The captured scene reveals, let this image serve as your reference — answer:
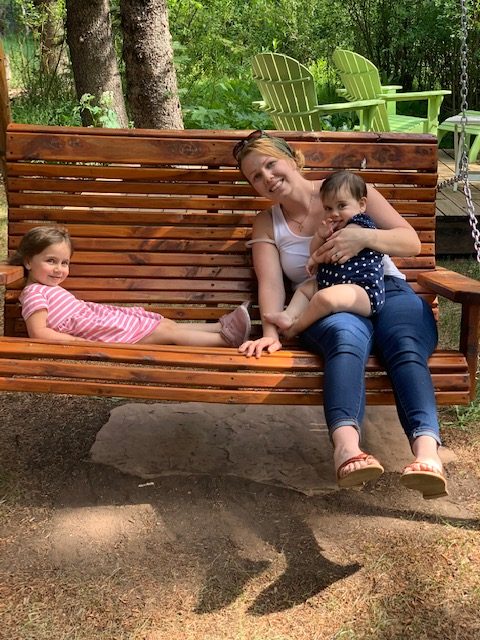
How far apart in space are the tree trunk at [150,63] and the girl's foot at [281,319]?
3.06m

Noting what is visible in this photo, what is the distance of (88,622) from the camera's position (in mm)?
2342

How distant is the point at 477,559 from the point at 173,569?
0.99 metres

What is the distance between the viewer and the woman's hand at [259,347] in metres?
2.75

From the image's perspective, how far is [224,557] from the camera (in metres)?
2.64

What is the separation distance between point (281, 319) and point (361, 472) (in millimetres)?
829

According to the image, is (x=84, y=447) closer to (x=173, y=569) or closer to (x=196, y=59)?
(x=173, y=569)

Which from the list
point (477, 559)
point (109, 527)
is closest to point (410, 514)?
point (477, 559)

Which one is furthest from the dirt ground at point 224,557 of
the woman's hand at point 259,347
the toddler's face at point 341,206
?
the toddler's face at point 341,206

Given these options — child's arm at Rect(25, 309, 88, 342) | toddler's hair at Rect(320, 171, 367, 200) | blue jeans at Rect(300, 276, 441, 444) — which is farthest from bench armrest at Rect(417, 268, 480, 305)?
child's arm at Rect(25, 309, 88, 342)

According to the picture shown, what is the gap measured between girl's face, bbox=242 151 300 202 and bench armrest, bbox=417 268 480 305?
0.65 m

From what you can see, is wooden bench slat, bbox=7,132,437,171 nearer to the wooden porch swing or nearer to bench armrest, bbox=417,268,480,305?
the wooden porch swing

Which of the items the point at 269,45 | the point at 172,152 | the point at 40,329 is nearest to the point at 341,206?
the point at 172,152

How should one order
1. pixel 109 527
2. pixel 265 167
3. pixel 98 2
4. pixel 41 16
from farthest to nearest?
pixel 41 16 → pixel 98 2 → pixel 265 167 → pixel 109 527

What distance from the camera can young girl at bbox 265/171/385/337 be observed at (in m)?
2.81
